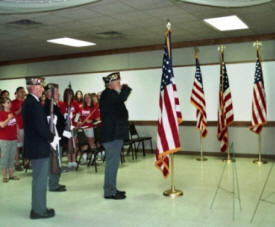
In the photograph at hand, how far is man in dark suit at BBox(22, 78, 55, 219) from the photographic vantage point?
400 centimetres

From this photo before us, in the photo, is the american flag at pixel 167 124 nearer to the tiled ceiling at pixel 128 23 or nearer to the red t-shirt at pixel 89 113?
the tiled ceiling at pixel 128 23

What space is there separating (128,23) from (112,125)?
2544 millimetres

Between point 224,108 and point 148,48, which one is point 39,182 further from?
point 148,48

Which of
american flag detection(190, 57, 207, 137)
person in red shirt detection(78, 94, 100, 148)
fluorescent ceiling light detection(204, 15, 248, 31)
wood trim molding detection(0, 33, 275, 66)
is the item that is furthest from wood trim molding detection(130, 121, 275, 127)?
fluorescent ceiling light detection(204, 15, 248, 31)

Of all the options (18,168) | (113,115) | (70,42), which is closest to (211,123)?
(70,42)

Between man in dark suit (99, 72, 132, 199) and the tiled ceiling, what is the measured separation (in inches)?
53.0

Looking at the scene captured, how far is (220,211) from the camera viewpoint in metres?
4.25

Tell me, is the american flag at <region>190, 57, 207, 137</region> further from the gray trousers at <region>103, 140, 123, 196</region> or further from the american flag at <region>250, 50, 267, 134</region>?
the gray trousers at <region>103, 140, 123, 196</region>

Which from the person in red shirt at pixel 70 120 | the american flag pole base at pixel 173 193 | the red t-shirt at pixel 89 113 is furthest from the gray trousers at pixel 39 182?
the red t-shirt at pixel 89 113

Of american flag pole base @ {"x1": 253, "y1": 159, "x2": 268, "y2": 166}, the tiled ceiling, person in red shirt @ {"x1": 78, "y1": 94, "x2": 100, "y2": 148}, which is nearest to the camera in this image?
the tiled ceiling

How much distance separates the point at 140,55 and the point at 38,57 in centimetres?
358

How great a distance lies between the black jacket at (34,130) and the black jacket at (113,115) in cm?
97

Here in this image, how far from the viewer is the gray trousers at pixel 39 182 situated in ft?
13.4

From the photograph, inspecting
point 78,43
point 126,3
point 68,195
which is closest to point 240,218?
point 68,195
